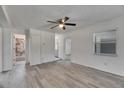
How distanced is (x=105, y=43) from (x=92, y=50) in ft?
2.74

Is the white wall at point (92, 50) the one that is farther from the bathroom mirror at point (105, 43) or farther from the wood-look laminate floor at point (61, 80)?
the wood-look laminate floor at point (61, 80)

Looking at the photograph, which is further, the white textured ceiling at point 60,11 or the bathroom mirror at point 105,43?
the bathroom mirror at point 105,43

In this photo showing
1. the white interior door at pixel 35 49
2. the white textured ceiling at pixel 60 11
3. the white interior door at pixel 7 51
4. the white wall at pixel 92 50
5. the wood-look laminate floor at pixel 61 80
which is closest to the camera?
the white textured ceiling at pixel 60 11

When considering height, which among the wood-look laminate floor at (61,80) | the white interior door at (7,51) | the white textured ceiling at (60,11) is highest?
the white textured ceiling at (60,11)

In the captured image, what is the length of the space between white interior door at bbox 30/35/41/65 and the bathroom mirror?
364cm

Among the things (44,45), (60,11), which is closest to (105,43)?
(60,11)

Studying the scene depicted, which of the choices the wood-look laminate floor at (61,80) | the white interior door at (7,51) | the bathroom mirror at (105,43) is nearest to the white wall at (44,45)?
the white interior door at (7,51)

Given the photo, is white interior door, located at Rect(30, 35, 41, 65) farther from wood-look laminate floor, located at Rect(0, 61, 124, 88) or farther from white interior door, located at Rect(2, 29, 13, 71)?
wood-look laminate floor, located at Rect(0, 61, 124, 88)

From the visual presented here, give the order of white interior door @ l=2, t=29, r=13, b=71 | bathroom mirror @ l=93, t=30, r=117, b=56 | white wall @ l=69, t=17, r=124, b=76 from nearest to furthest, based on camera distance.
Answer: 1. white wall @ l=69, t=17, r=124, b=76
2. bathroom mirror @ l=93, t=30, r=117, b=56
3. white interior door @ l=2, t=29, r=13, b=71

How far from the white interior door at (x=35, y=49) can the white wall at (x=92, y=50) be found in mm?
2532

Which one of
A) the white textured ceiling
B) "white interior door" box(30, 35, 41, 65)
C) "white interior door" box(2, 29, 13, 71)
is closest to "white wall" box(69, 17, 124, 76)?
the white textured ceiling

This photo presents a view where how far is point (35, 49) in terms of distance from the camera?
6.19m

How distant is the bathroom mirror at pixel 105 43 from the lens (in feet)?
13.9

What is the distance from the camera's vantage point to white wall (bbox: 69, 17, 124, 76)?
383 cm
